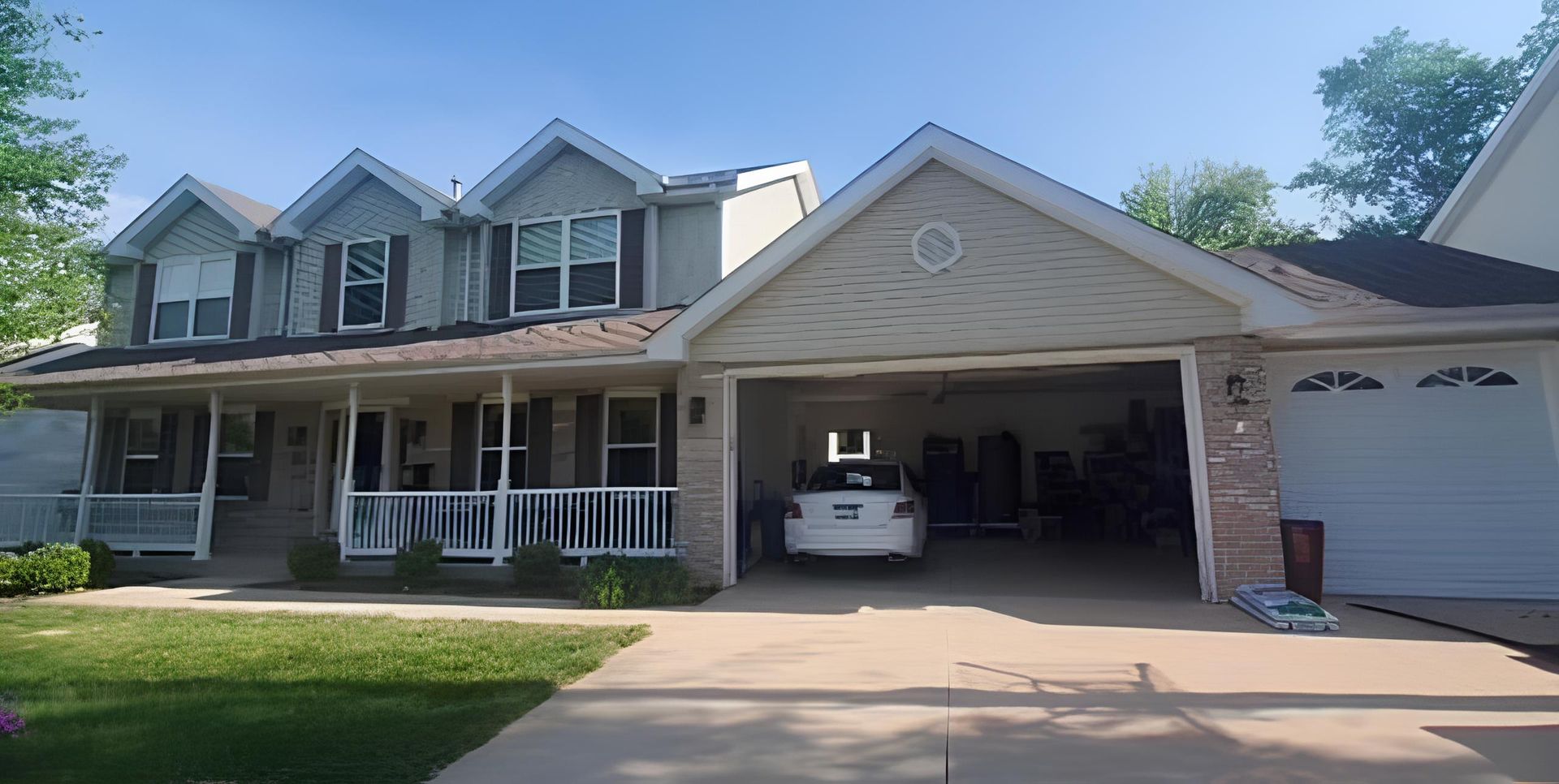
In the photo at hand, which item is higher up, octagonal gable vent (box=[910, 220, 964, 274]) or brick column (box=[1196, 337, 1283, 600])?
octagonal gable vent (box=[910, 220, 964, 274])

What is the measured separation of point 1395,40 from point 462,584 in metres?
38.4

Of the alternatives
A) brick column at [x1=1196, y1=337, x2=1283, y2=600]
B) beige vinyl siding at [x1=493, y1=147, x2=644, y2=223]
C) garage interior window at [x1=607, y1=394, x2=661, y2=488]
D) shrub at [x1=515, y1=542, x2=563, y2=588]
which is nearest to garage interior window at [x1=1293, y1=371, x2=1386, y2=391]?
brick column at [x1=1196, y1=337, x2=1283, y2=600]

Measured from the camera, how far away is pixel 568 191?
Result: 46.8 feet

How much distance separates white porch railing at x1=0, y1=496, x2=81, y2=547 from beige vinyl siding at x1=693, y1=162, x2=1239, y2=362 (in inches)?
470

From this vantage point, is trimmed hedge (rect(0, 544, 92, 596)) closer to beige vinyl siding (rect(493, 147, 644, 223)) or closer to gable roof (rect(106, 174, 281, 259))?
gable roof (rect(106, 174, 281, 259))

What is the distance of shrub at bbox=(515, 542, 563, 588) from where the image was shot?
437 inches

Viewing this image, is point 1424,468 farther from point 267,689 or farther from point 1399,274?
point 267,689

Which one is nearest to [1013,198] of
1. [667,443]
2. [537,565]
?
[667,443]

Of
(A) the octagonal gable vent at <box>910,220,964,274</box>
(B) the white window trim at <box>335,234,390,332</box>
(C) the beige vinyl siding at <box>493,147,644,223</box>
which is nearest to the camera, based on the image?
(A) the octagonal gable vent at <box>910,220,964,274</box>

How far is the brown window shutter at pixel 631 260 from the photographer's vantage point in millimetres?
13547

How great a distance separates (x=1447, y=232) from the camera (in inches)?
541

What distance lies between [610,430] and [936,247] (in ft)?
20.3

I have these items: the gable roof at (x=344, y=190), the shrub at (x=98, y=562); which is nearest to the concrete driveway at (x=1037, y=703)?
the shrub at (x=98, y=562)

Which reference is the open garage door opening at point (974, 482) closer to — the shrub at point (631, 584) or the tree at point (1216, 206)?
the shrub at point (631, 584)
